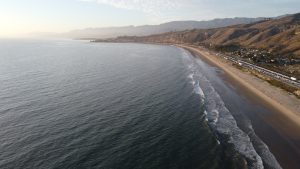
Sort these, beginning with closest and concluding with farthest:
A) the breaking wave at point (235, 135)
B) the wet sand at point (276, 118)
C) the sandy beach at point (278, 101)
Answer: the breaking wave at point (235, 135) → the wet sand at point (276, 118) → the sandy beach at point (278, 101)

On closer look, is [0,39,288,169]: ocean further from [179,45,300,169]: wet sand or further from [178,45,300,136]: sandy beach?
[178,45,300,136]: sandy beach

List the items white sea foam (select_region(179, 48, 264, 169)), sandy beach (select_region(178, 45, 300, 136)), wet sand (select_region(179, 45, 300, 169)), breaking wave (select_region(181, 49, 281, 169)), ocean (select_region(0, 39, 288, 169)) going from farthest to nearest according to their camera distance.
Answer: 1. sandy beach (select_region(178, 45, 300, 136))
2. wet sand (select_region(179, 45, 300, 169))
3. white sea foam (select_region(179, 48, 264, 169))
4. breaking wave (select_region(181, 49, 281, 169))
5. ocean (select_region(0, 39, 288, 169))

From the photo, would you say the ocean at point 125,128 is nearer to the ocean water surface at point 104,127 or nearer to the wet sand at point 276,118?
the ocean water surface at point 104,127

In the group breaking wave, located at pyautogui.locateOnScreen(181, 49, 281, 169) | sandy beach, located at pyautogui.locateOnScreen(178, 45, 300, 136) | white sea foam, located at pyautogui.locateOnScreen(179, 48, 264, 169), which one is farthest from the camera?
sandy beach, located at pyautogui.locateOnScreen(178, 45, 300, 136)

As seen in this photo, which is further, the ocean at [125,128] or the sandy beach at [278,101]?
the sandy beach at [278,101]

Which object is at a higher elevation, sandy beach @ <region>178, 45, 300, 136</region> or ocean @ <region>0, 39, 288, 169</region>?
ocean @ <region>0, 39, 288, 169</region>

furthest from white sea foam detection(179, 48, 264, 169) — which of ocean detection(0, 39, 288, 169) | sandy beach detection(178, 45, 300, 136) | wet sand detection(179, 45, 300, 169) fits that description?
sandy beach detection(178, 45, 300, 136)

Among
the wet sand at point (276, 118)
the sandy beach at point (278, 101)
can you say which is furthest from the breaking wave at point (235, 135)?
the sandy beach at point (278, 101)

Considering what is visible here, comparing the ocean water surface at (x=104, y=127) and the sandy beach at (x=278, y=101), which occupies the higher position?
the ocean water surface at (x=104, y=127)

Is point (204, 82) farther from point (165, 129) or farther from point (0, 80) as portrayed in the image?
point (0, 80)
